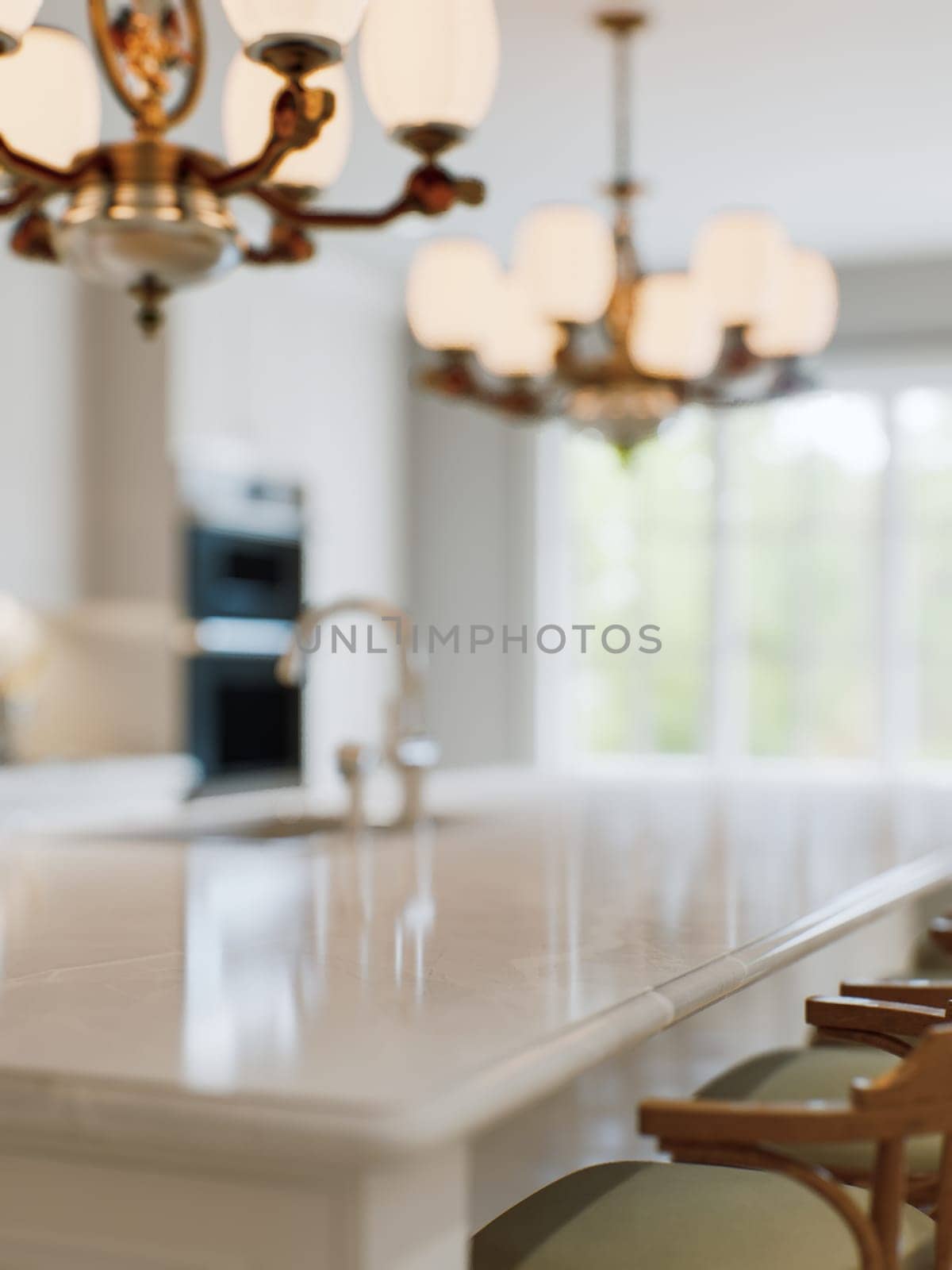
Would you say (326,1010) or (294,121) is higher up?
(294,121)

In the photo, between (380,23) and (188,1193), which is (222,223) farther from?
(188,1193)

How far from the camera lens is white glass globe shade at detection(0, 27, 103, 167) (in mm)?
2129

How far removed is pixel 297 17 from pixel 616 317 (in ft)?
5.67

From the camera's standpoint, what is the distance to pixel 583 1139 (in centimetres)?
261

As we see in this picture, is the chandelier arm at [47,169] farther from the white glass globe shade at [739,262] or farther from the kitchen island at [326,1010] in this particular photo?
the white glass globe shade at [739,262]

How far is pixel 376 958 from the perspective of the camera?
1.29 m

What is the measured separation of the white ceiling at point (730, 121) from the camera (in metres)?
3.59

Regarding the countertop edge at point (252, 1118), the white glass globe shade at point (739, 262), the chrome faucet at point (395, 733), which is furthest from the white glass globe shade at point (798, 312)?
the countertop edge at point (252, 1118)

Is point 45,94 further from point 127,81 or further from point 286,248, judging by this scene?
point 286,248

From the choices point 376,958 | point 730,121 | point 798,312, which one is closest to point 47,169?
point 376,958

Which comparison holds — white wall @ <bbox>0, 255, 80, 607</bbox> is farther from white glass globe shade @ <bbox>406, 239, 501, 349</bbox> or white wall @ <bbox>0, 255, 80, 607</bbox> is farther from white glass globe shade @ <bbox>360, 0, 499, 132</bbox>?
white glass globe shade @ <bbox>360, 0, 499, 132</bbox>

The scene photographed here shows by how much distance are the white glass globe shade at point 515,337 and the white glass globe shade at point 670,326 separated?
22 centimetres

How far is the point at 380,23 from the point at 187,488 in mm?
2994

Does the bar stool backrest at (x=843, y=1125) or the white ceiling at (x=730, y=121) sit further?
the white ceiling at (x=730, y=121)
